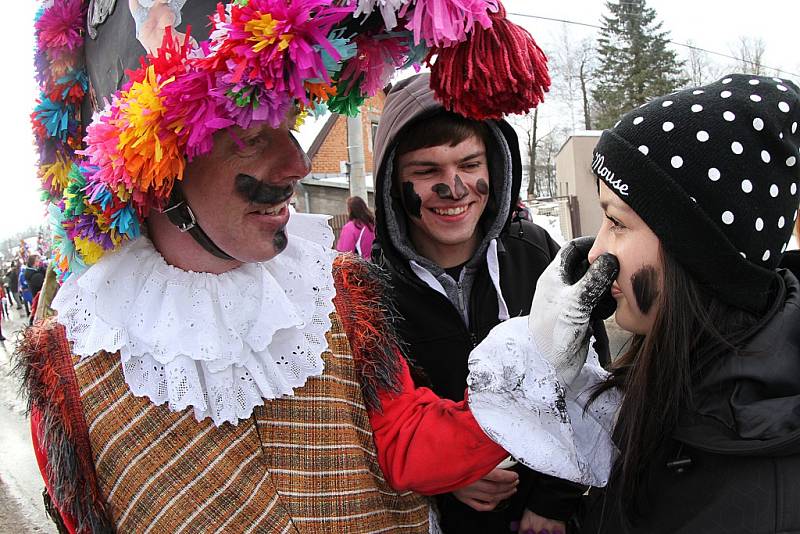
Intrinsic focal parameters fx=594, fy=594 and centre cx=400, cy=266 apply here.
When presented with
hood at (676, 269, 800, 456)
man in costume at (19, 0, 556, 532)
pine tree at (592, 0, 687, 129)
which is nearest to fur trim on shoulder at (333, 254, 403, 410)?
man in costume at (19, 0, 556, 532)

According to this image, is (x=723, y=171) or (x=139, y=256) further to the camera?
(x=139, y=256)

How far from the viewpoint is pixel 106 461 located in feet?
3.97

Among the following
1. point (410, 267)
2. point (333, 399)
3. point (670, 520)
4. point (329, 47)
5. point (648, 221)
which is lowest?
point (670, 520)

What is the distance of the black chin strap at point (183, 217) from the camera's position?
123 centimetres

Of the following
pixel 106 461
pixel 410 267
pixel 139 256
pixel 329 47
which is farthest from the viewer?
pixel 410 267

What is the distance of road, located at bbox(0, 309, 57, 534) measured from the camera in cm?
363

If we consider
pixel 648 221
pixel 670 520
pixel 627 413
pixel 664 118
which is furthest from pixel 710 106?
pixel 670 520

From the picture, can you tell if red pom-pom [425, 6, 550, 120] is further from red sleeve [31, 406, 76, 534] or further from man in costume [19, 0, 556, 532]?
red sleeve [31, 406, 76, 534]

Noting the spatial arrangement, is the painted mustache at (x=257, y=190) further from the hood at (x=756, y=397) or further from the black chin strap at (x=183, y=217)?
the hood at (x=756, y=397)

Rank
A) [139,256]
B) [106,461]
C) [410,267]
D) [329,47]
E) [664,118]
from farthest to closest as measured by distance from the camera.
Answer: [410,267]
[139,256]
[106,461]
[664,118]
[329,47]

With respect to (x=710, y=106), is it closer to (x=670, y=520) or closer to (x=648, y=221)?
(x=648, y=221)

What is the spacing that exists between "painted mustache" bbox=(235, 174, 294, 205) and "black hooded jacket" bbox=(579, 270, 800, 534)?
893 millimetres

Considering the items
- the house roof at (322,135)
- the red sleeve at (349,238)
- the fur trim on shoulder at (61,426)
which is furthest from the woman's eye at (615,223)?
the house roof at (322,135)

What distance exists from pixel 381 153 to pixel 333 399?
0.81m
